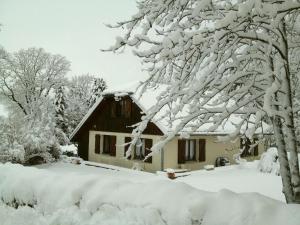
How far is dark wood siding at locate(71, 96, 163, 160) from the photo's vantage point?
20562 mm

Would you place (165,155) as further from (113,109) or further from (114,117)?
(113,109)

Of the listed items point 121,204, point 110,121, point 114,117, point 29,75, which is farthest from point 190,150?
point 29,75

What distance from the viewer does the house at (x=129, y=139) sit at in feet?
61.3

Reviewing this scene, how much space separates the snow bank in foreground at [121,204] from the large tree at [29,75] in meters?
26.2

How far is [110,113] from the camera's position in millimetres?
22969

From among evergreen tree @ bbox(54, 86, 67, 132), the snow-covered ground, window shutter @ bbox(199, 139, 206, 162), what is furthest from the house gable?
evergreen tree @ bbox(54, 86, 67, 132)

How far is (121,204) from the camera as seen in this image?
14.9ft

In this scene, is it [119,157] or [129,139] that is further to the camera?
[119,157]

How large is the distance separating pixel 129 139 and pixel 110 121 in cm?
232

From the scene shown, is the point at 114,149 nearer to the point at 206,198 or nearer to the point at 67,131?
the point at 67,131

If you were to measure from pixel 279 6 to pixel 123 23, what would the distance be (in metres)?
2.08

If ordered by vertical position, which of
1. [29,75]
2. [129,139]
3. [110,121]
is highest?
[29,75]

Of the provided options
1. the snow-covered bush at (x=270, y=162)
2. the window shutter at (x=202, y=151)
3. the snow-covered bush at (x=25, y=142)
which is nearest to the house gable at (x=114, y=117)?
the snow-covered bush at (x=25, y=142)

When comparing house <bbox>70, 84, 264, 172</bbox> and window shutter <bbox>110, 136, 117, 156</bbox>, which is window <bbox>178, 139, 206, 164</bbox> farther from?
window shutter <bbox>110, 136, 117, 156</bbox>
